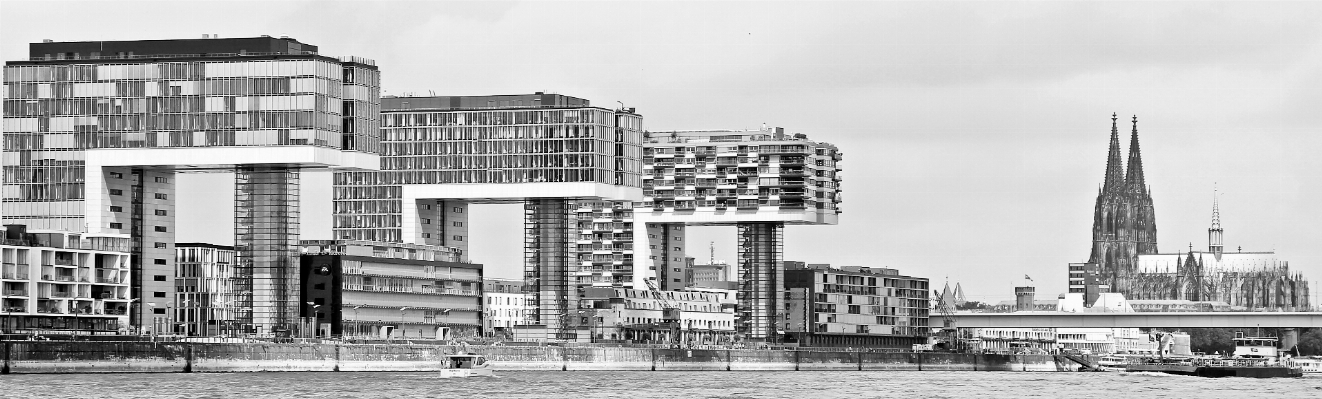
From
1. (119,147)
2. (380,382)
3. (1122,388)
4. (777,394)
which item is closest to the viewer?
(777,394)

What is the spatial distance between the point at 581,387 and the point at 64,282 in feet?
167

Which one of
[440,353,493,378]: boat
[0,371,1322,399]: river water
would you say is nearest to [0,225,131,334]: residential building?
[0,371,1322,399]: river water

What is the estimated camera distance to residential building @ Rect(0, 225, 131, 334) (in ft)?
589

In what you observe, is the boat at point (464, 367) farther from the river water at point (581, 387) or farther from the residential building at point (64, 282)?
the residential building at point (64, 282)

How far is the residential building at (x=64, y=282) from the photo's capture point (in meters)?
180

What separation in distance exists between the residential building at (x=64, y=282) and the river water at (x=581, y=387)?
71.7 feet

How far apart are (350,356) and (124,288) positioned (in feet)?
69.9

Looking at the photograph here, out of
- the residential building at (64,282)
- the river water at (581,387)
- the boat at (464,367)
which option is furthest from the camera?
the residential building at (64,282)

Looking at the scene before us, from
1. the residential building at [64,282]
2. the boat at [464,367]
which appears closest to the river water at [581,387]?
the boat at [464,367]

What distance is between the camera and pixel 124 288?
636 feet

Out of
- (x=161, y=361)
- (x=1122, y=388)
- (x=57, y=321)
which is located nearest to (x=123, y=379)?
(x=161, y=361)

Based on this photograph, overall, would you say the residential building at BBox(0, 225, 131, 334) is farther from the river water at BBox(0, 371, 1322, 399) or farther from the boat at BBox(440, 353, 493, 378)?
the boat at BBox(440, 353, 493, 378)

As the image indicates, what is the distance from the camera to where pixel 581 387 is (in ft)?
514

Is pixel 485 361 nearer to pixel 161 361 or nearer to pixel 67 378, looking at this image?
pixel 161 361
